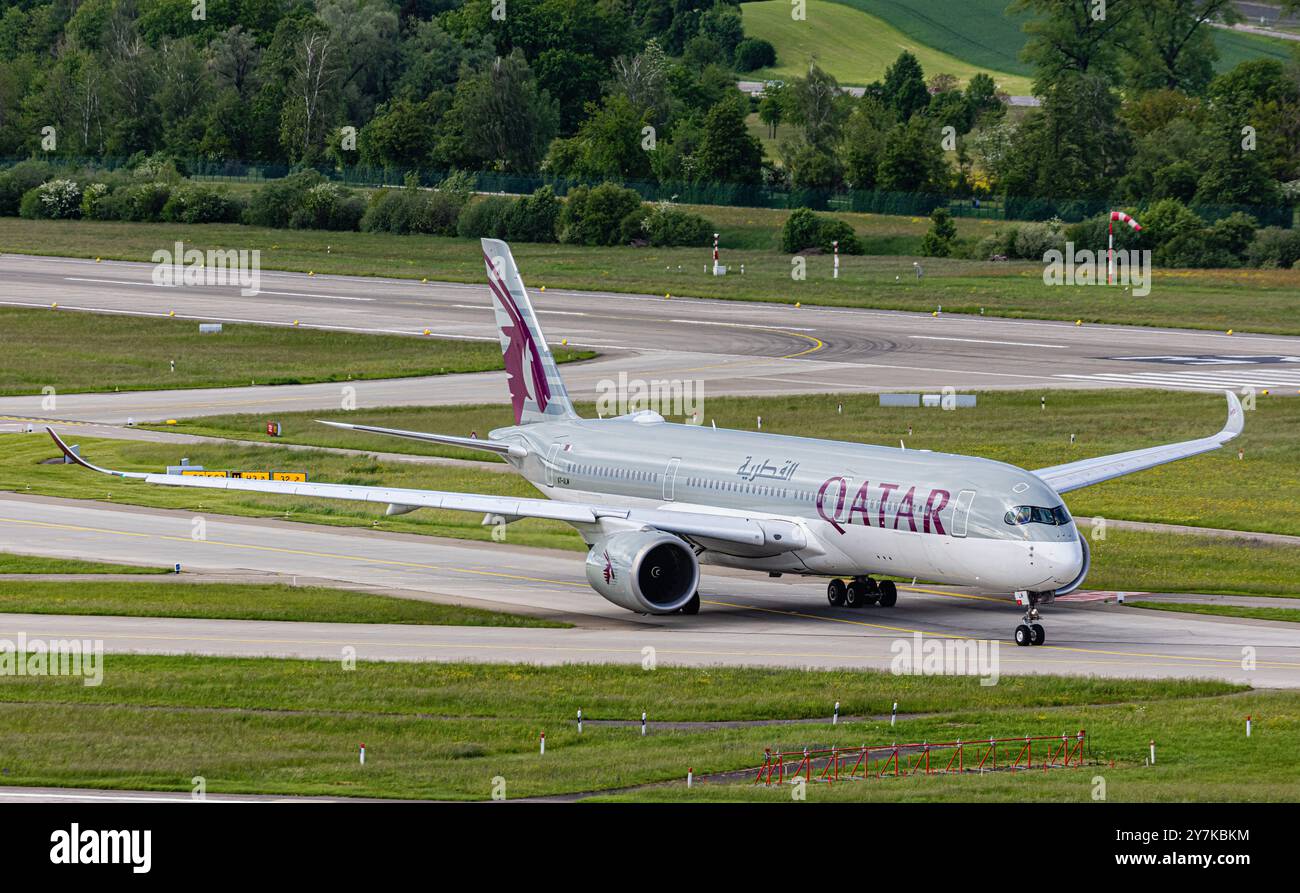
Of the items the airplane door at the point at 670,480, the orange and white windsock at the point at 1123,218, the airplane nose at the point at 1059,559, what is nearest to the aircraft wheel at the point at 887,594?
the airplane door at the point at 670,480

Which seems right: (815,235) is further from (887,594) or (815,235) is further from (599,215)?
(887,594)

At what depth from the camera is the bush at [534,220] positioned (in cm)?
16488

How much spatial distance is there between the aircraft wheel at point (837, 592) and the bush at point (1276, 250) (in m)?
100.0

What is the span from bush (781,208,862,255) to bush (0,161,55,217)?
82873mm

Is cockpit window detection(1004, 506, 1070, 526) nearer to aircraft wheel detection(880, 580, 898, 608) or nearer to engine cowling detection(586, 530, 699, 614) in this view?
aircraft wheel detection(880, 580, 898, 608)

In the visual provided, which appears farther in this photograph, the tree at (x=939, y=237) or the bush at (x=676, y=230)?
the bush at (x=676, y=230)

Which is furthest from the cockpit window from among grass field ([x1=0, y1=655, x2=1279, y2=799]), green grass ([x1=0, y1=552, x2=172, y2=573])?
green grass ([x1=0, y1=552, x2=172, y2=573])

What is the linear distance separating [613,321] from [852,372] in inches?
949

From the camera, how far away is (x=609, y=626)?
47.7 meters

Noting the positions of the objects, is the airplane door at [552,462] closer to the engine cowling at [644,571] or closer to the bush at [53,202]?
the engine cowling at [644,571]

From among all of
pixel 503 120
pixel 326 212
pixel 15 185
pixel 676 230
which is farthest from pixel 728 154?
pixel 15 185
